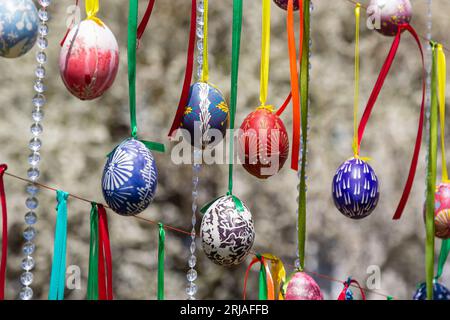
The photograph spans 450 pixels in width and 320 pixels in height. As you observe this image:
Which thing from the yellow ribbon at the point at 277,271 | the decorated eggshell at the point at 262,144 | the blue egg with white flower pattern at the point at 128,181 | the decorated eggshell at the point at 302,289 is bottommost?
the decorated eggshell at the point at 302,289

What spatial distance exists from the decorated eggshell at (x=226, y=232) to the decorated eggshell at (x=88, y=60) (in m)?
0.21

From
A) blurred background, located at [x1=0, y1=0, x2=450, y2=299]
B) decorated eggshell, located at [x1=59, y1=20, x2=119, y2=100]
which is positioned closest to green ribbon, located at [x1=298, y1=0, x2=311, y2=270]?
decorated eggshell, located at [x1=59, y1=20, x2=119, y2=100]

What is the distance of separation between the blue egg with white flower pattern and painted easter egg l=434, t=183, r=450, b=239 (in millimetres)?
579

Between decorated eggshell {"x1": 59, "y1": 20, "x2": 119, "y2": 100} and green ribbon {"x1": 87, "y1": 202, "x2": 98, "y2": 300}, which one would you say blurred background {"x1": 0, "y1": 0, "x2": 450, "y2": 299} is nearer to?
green ribbon {"x1": 87, "y1": 202, "x2": 98, "y2": 300}

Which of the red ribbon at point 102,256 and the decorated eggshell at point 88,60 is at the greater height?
the decorated eggshell at point 88,60

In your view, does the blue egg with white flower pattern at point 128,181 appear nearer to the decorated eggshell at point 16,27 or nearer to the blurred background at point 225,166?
the decorated eggshell at point 16,27

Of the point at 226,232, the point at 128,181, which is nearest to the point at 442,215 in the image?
the point at 226,232

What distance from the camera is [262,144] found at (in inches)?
41.8

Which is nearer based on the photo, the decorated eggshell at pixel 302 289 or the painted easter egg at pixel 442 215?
the decorated eggshell at pixel 302 289

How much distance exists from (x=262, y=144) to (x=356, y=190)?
173mm

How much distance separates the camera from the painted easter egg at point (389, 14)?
125 cm

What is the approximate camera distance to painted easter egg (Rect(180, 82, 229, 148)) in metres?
1.04

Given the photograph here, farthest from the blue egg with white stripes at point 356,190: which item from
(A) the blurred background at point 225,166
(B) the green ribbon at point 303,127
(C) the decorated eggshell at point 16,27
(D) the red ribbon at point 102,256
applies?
(A) the blurred background at point 225,166
